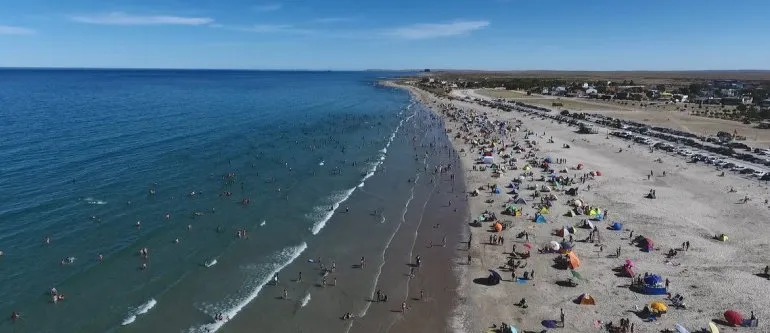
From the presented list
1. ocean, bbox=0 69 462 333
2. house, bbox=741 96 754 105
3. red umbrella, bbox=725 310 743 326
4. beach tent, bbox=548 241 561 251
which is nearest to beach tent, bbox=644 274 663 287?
red umbrella, bbox=725 310 743 326

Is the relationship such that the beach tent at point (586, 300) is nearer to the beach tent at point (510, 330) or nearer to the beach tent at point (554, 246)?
the beach tent at point (510, 330)

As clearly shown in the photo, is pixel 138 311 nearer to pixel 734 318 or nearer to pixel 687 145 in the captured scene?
pixel 734 318

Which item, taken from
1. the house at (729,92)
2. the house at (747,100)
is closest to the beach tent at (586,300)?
the house at (747,100)

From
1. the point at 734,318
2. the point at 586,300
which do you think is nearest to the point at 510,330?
the point at 586,300

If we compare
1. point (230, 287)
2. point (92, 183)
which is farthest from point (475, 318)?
point (92, 183)

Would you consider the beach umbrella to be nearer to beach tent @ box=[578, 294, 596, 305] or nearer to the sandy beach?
the sandy beach

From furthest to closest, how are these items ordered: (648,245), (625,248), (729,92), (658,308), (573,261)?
(729,92)
(625,248)
(648,245)
(573,261)
(658,308)
